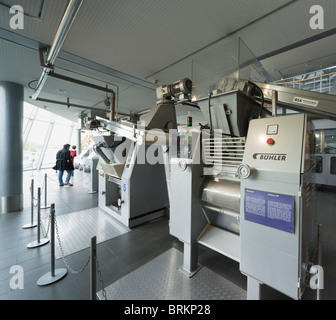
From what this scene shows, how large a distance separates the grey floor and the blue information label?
0.86 m

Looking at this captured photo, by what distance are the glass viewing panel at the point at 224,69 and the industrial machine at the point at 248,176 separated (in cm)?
1

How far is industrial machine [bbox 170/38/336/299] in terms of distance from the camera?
3.94 ft

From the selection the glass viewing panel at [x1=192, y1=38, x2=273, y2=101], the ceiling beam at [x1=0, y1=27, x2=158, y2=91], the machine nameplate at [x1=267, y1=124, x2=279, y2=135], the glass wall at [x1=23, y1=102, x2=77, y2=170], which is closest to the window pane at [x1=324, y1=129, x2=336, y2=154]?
the glass viewing panel at [x1=192, y1=38, x2=273, y2=101]

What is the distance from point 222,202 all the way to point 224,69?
1498 millimetres

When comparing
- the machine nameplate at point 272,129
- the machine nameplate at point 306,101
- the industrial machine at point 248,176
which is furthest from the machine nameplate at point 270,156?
the machine nameplate at point 306,101

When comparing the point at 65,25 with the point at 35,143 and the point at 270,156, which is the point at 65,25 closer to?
the point at 270,156

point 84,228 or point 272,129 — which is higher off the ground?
point 272,129

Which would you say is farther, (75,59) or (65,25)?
(75,59)

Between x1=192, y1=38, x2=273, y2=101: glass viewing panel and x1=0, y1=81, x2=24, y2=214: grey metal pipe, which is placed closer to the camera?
x1=192, y1=38, x2=273, y2=101: glass viewing panel

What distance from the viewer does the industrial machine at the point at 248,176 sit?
120 centimetres

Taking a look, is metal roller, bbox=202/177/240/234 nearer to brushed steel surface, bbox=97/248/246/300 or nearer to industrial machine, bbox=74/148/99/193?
brushed steel surface, bbox=97/248/246/300

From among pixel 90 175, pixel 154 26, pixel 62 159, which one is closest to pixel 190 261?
pixel 154 26

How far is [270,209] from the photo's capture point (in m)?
1.26
